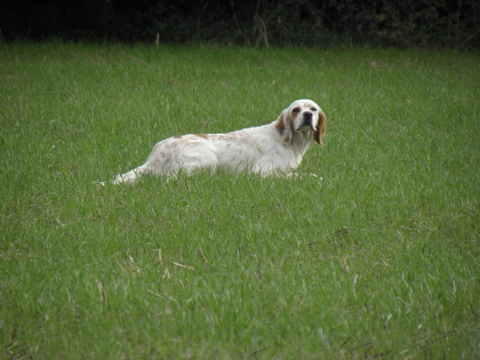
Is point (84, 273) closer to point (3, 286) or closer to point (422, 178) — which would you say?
point (3, 286)

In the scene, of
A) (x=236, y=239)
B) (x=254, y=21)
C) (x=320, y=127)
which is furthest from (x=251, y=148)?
(x=254, y=21)

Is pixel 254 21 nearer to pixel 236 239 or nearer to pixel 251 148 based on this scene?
pixel 251 148

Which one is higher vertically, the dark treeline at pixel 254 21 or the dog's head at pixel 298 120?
the dog's head at pixel 298 120

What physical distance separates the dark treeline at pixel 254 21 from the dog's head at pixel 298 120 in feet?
28.0

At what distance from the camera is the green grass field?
300 centimetres

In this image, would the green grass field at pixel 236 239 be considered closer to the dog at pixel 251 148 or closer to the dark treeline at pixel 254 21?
the dog at pixel 251 148

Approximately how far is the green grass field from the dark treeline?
6.21 metres

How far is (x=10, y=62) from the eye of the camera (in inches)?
457

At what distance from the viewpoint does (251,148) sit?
252 inches

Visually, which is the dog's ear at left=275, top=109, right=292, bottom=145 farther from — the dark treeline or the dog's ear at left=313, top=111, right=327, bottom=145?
the dark treeline

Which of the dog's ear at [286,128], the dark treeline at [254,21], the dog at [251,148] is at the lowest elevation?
the dark treeline at [254,21]

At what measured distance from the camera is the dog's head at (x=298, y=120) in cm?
630

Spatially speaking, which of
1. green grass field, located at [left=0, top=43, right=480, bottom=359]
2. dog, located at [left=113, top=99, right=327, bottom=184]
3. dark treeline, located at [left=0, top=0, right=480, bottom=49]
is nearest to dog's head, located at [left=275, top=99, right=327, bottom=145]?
dog, located at [left=113, top=99, right=327, bottom=184]

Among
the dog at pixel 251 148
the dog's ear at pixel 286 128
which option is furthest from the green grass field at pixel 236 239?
the dog's ear at pixel 286 128
